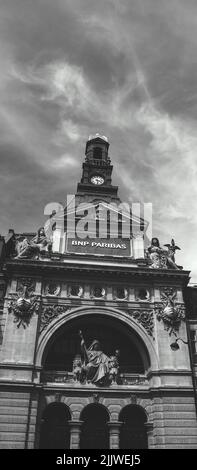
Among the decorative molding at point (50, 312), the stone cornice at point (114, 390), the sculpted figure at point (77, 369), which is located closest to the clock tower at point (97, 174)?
the decorative molding at point (50, 312)

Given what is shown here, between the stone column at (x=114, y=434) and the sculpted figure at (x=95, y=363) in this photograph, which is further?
the sculpted figure at (x=95, y=363)

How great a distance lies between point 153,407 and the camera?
3397cm

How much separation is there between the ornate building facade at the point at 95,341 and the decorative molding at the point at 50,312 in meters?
0.09

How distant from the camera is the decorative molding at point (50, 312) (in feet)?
118

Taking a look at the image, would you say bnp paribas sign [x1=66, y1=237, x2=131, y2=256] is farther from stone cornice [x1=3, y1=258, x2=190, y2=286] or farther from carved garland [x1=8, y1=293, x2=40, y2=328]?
carved garland [x1=8, y1=293, x2=40, y2=328]

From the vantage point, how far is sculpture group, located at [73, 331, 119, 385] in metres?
34.8

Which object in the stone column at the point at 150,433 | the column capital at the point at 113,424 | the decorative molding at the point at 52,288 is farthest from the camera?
the decorative molding at the point at 52,288

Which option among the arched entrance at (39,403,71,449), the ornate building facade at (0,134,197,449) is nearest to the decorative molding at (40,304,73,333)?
the ornate building facade at (0,134,197,449)

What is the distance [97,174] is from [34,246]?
17436 millimetres

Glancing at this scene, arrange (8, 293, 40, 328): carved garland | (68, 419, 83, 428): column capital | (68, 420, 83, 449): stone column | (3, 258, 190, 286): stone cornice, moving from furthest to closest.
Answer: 1. (3, 258, 190, 286): stone cornice
2. (8, 293, 40, 328): carved garland
3. (68, 419, 83, 428): column capital
4. (68, 420, 83, 449): stone column

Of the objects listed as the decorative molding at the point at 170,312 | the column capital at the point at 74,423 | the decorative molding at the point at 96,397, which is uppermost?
the decorative molding at the point at 170,312

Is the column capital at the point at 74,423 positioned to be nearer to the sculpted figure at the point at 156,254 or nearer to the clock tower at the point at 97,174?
the sculpted figure at the point at 156,254

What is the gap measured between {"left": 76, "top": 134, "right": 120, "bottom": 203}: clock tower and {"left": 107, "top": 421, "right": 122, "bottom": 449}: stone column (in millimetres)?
25509
